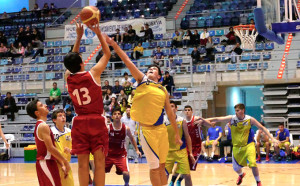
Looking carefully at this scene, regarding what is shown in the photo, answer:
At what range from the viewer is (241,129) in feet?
34.5

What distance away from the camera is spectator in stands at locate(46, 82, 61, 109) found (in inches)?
812

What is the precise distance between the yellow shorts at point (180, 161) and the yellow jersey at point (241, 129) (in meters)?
1.79

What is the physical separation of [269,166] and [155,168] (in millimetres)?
8836

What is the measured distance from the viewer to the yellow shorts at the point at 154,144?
6.63 meters

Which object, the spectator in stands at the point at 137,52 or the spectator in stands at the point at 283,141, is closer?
the spectator in stands at the point at 283,141

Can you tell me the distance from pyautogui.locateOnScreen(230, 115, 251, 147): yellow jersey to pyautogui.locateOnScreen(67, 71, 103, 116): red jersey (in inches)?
209

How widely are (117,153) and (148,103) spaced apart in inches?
131

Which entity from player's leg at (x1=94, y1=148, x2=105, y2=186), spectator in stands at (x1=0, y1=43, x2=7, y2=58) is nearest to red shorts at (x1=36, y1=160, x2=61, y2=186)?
player's leg at (x1=94, y1=148, x2=105, y2=186)

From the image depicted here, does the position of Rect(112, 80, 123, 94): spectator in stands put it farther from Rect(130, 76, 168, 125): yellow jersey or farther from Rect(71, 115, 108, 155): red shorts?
Rect(71, 115, 108, 155): red shorts

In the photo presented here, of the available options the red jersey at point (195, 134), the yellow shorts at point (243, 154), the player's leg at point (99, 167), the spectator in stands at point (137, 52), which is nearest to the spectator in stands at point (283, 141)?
the yellow shorts at point (243, 154)

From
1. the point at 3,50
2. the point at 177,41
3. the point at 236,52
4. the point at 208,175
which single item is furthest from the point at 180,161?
the point at 3,50

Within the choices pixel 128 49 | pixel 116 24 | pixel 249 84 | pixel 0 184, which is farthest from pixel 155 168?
pixel 116 24

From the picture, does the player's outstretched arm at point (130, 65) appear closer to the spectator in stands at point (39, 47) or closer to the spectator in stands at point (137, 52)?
the spectator in stands at point (137, 52)

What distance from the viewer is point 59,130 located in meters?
8.60
